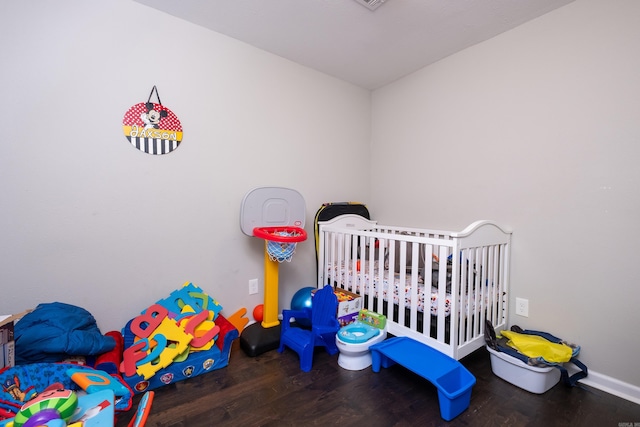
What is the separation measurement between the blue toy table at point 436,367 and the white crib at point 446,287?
87 millimetres

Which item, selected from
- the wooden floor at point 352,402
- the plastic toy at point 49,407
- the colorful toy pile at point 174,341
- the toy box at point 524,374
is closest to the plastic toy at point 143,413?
the plastic toy at point 49,407

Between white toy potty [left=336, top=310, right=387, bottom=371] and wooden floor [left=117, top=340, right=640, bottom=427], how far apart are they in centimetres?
6

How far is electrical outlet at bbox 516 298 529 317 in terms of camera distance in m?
1.95

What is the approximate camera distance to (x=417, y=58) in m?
2.42

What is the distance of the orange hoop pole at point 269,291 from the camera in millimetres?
2107

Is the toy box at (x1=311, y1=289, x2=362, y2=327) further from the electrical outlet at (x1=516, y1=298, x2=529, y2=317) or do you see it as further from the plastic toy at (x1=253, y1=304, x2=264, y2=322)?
the electrical outlet at (x1=516, y1=298, x2=529, y2=317)

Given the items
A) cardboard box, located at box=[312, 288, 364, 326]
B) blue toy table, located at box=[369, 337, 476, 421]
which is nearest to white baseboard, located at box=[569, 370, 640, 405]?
blue toy table, located at box=[369, 337, 476, 421]

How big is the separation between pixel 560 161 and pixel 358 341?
5.69 ft

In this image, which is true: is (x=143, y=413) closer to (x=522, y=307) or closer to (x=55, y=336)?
(x=55, y=336)

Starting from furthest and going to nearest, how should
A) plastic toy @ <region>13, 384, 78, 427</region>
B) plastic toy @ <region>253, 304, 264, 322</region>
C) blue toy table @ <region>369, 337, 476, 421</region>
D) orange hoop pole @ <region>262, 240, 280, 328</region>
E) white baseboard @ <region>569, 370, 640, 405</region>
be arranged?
plastic toy @ <region>253, 304, 264, 322</region>, orange hoop pole @ <region>262, 240, 280, 328</region>, white baseboard @ <region>569, 370, 640, 405</region>, blue toy table @ <region>369, 337, 476, 421</region>, plastic toy @ <region>13, 384, 78, 427</region>

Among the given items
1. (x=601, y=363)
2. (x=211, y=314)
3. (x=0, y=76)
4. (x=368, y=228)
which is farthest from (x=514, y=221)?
(x=0, y=76)

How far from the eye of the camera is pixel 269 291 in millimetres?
2113

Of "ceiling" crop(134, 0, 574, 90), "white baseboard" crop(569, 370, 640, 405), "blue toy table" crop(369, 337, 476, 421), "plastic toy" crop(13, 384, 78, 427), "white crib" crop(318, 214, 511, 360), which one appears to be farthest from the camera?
"ceiling" crop(134, 0, 574, 90)

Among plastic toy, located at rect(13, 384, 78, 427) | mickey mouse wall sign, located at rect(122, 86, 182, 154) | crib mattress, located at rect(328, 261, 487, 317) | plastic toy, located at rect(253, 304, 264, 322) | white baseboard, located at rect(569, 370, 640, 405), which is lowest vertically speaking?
white baseboard, located at rect(569, 370, 640, 405)
